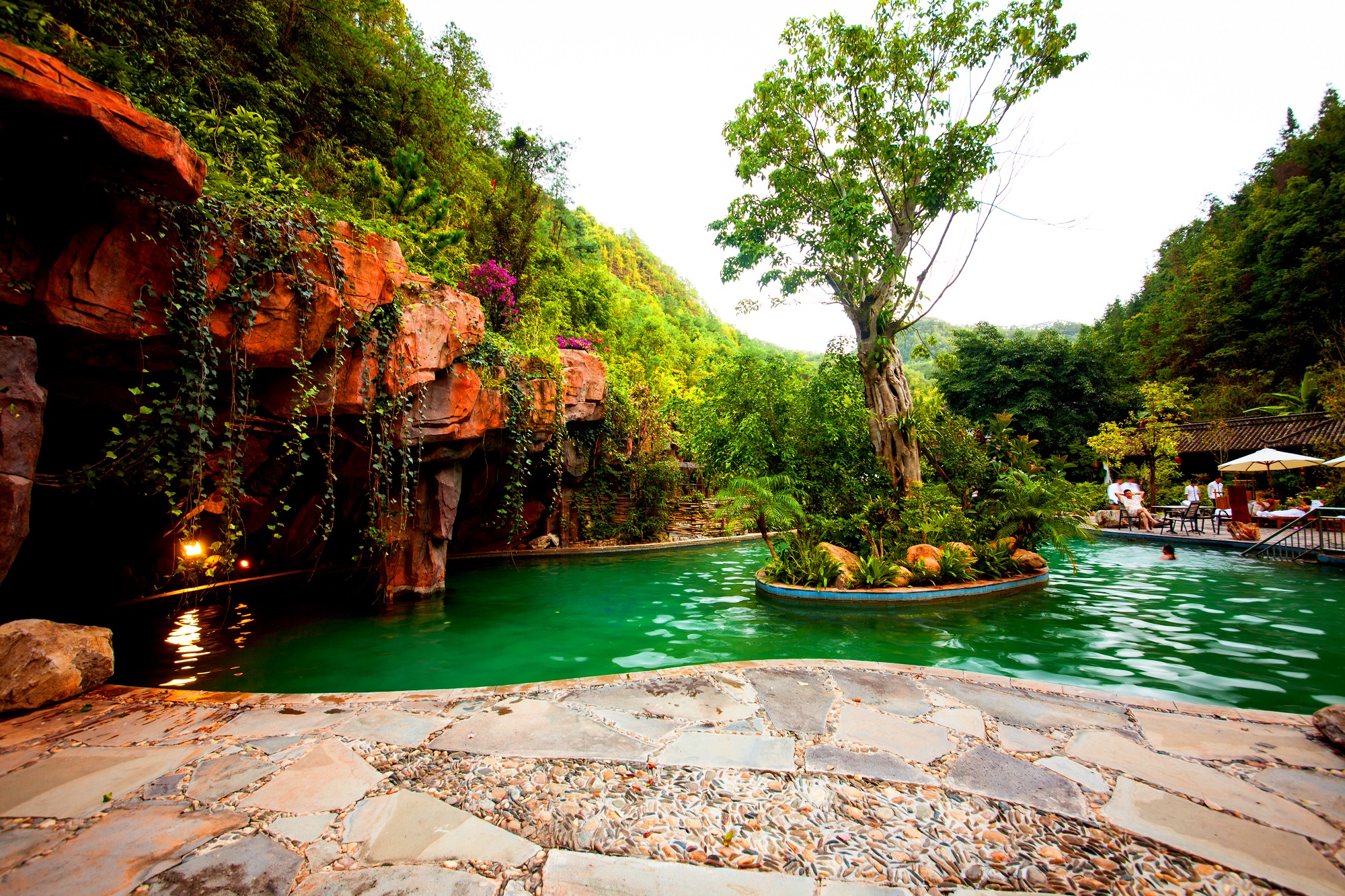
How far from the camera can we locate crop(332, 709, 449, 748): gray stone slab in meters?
2.68

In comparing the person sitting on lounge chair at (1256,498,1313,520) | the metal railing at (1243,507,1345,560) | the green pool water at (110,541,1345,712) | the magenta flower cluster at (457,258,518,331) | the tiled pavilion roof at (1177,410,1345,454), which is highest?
the magenta flower cluster at (457,258,518,331)

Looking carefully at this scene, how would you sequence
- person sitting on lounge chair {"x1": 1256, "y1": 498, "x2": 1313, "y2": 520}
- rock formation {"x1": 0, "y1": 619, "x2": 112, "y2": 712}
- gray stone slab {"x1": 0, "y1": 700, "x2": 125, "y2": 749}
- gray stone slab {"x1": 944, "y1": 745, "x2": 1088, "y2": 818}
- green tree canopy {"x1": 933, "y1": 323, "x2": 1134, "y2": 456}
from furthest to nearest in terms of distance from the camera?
green tree canopy {"x1": 933, "y1": 323, "x2": 1134, "y2": 456}, person sitting on lounge chair {"x1": 1256, "y1": 498, "x2": 1313, "y2": 520}, rock formation {"x1": 0, "y1": 619, "x2": 112, "y2": 712}, gray stone slab {"x1": 0, "y1": 700, "x2": 125, "y2": 749}, gray stone slab {"x1": 944, "y1": 745, "x2": 1088, "y2": 818}

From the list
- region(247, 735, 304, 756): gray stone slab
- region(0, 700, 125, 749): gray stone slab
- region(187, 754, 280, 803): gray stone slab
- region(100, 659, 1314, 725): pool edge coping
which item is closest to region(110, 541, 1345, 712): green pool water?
region(100, 659, 1314, 725): pool edge coping

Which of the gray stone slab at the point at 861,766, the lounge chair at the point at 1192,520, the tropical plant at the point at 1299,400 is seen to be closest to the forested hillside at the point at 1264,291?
the tropical plant at the point at 1299,400

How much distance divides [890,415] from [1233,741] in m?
6.94

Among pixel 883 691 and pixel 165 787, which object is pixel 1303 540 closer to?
pixel 883 691

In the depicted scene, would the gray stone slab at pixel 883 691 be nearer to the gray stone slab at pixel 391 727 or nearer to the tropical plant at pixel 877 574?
the gray stone slab at pixel 391 727

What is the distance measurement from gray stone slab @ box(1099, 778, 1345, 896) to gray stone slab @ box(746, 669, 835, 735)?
4.07 ft

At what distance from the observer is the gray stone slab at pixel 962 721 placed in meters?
2.78

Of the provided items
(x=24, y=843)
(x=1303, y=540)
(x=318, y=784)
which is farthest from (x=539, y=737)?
(x=1303, y=540)

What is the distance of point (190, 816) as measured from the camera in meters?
2.01

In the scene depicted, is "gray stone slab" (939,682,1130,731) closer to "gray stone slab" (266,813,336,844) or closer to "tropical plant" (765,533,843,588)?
"gray stone slab" (266,813,336,844)

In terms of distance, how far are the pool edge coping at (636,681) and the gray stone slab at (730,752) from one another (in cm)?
103

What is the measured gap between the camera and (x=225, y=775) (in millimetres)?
2322
